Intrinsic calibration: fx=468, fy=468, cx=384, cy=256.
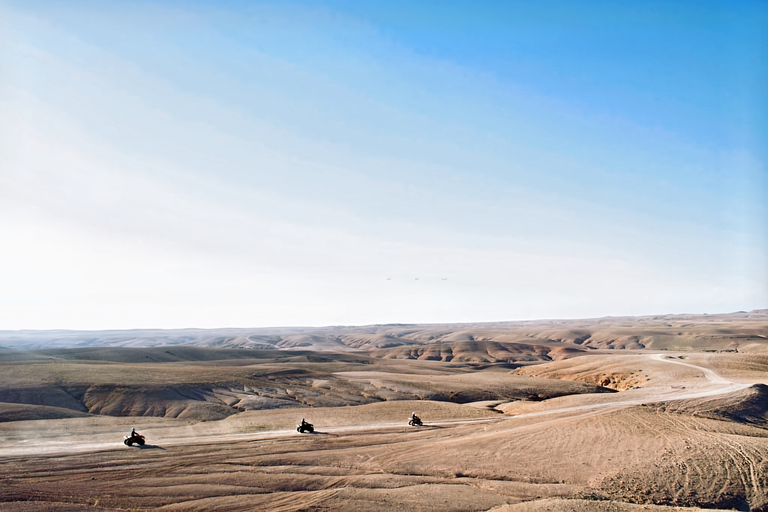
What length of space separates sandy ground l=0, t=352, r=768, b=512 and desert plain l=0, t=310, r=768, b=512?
11cm

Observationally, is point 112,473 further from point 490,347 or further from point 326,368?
point 490,347

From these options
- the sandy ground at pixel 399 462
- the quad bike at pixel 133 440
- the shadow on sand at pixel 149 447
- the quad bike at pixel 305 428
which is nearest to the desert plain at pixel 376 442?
the sandy ground at pixel 399 462

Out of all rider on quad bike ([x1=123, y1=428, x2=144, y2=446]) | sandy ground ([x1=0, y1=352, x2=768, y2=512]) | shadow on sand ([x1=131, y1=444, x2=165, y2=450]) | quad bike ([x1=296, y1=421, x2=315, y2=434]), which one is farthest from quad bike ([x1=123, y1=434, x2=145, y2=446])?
quad bike ([x1=296, y1=421, x2=315, y2=434])

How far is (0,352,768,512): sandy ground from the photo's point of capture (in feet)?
62.1

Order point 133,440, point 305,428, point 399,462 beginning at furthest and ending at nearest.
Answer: point 305,428, point 133,440, point 399,462

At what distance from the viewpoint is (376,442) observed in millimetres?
28266

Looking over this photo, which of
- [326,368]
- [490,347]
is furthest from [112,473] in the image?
[490,347]

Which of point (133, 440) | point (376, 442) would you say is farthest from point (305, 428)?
point (133, 440)

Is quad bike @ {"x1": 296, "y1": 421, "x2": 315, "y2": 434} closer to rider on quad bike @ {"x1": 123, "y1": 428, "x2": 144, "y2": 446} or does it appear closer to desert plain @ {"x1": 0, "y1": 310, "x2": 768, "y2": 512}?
desert plain @ {"x1": 0, "y1": 310, "x2": 768, "y2": 512}

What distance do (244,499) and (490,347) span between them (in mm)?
111696

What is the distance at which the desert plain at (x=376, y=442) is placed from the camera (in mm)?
19312

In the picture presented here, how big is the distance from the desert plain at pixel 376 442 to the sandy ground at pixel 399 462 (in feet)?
0.37

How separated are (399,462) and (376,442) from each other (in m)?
4.68

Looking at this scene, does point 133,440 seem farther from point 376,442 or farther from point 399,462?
point 399,462
